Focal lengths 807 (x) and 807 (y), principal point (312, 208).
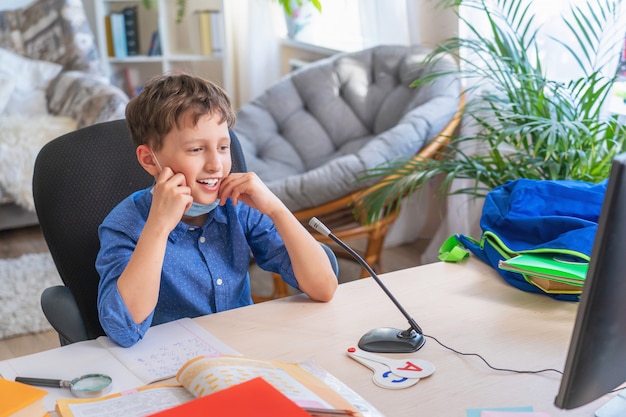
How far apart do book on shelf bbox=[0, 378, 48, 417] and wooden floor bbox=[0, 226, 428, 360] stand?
173cm

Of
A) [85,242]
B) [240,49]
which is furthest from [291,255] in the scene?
[240,49]

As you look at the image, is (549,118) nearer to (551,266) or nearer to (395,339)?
(551,266)

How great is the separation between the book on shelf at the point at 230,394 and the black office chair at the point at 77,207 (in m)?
0.43

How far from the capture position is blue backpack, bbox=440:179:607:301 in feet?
4.95

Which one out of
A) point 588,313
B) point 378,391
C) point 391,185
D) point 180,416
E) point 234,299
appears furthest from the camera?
point 391,185

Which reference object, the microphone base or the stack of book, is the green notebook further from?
the stack of book

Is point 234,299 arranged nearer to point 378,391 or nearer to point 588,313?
point 378,391

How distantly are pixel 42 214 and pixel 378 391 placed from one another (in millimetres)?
784

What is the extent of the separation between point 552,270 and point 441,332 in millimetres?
254

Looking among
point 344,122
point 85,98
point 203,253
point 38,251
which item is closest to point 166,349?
point 203,253

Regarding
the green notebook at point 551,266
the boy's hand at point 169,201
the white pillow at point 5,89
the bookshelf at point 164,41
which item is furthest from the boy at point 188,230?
the bookshelf at point 164,41

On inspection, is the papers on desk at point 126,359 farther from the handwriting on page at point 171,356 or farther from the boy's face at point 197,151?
the boy's face at point 197,151

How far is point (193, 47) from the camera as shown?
504 cm

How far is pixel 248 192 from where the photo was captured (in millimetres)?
1479
